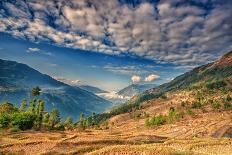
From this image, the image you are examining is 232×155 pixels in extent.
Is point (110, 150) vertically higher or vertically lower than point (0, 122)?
lower

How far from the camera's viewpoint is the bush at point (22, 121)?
139m

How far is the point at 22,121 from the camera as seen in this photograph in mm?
142375

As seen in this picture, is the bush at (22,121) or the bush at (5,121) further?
the bush at (5,121)

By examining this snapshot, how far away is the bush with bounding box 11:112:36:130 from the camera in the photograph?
139 metres

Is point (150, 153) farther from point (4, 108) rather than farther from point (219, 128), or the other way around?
point (4, 108)

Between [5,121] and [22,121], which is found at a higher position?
[5,121]

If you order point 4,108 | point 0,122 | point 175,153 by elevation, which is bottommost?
point 175,153

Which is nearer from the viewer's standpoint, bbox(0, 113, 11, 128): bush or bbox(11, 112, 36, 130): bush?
bbox(11, 112, 36, 130): bush

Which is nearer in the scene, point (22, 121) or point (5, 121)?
point (5, 121)

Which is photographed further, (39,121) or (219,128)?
(219,128)

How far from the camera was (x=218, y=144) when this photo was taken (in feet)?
175

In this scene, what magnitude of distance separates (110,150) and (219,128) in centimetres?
16671

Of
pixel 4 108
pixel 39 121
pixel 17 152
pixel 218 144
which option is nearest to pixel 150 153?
pixel 218 144

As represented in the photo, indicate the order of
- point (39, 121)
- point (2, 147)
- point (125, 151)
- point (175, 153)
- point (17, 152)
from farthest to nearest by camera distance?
1. point (39, 121)
2. point (2, 147)
3. point (17, 152)
4. point (125, 151)
5. point (175, 153)
